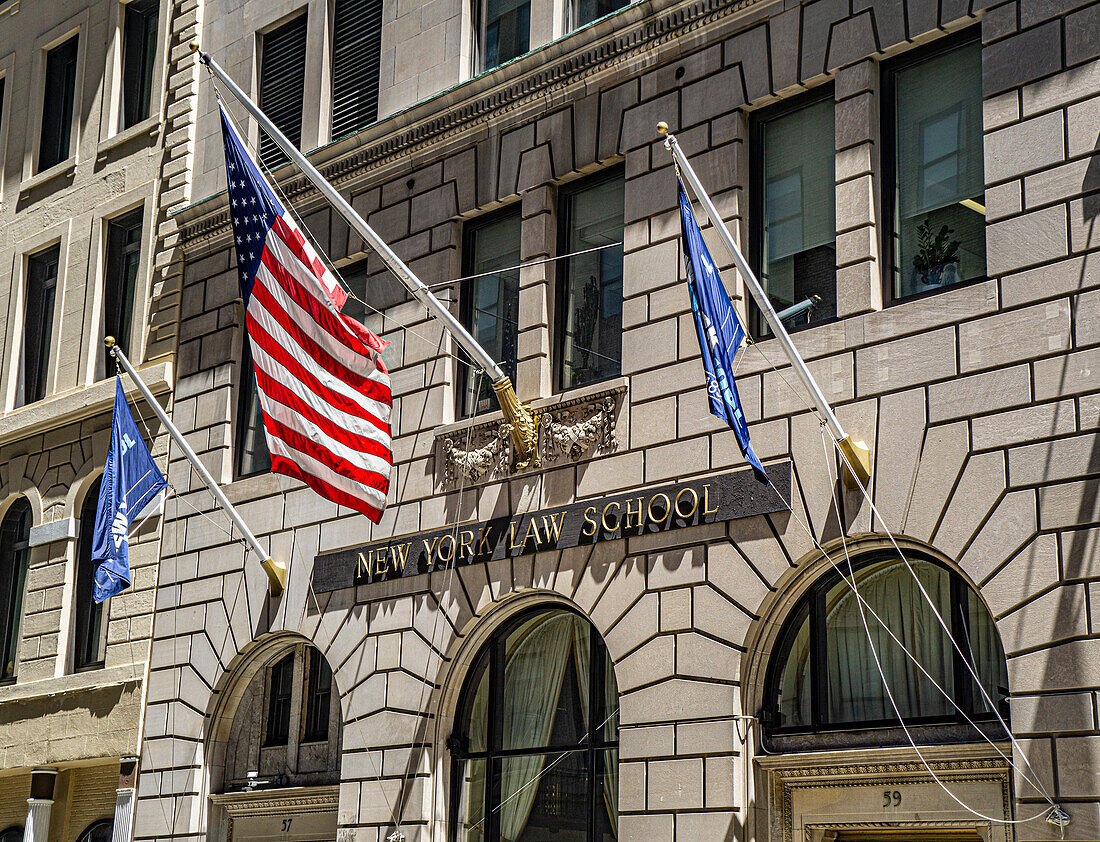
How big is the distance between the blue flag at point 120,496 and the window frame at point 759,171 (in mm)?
9565

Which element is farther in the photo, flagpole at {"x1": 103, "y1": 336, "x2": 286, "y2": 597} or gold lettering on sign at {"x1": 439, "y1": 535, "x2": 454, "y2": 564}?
flagpole at {"x1": 103, "y1": 336, "x2": 286, "y2": 597}

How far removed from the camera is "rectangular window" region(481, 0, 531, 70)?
786 inches

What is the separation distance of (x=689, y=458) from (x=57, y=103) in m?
18.7

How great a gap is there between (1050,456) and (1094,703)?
88.6 inches

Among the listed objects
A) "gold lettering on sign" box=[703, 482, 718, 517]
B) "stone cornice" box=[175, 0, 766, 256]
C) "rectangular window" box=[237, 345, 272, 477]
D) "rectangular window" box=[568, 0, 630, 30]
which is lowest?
"gold lettering on sign" box=[703, 482, 718, 517]

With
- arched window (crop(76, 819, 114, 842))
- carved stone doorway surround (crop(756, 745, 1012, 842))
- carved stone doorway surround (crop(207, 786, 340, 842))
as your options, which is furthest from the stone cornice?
arched window (crop(76, 819, 114, 842))

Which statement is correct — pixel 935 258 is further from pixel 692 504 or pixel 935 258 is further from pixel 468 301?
pixel 468 301

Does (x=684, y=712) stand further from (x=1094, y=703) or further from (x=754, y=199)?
(x=754, y=199)

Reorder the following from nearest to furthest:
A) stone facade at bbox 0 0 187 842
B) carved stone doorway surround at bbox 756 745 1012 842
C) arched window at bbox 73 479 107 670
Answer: carved stone doorway surround at bbox 756 745 1012 842 → stone facade at bbox 0 0 187 842 → arched window at bbox 73 479 107 670

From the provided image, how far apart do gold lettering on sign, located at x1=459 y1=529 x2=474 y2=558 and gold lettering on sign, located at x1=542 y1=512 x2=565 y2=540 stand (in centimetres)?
123

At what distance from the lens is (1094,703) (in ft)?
40.1

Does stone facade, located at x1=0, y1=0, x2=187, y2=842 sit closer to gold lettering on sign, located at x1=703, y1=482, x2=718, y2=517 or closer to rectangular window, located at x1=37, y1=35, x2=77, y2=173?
rectangular window, located at x1=37, y1=35, x2=77, y2=173

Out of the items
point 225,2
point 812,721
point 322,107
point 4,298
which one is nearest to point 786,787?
point 812,721

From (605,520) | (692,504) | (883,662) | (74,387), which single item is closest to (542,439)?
(605,520)
